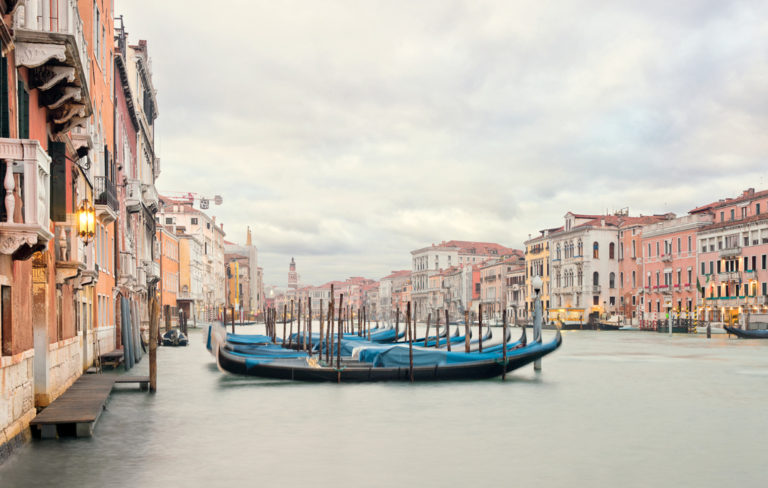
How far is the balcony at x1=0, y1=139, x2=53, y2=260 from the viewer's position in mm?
6430

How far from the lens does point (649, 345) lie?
112 feet

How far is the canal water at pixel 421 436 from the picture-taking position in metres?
8.48

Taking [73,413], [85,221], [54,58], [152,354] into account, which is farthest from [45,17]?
[152,354]

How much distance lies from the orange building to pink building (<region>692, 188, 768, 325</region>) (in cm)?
2838

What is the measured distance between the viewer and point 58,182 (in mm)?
9352

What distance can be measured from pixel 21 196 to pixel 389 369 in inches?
436

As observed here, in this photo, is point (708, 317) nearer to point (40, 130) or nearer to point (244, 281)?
point (40, 130)

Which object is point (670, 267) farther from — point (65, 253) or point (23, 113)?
point (23, 113)

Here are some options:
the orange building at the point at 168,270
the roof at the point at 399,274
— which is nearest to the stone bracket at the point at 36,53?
the orange building at the point at 168,270

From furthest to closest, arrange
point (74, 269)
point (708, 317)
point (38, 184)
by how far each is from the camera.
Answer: point (708, 317), point (74, 269), point (38, 184)

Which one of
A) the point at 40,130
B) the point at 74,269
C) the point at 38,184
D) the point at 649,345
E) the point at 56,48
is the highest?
the point at 56,48

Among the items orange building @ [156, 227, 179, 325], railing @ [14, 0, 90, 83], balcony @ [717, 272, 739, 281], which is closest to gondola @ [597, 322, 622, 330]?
balcony @ [717, 272, 739, 281]

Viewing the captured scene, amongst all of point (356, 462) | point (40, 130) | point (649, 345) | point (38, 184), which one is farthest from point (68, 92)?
point (649, 345)

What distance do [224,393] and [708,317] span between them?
3461cm
